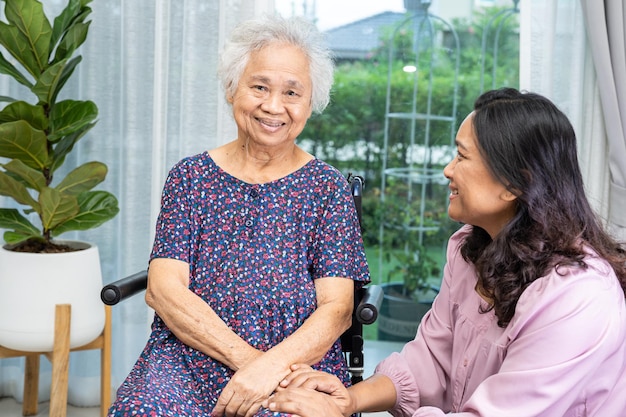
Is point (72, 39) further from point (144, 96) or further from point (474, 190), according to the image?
point (474, 190)

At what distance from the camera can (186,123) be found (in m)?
2.96

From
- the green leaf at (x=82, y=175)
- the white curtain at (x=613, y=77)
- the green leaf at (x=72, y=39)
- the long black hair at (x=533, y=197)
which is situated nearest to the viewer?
the long black hair at (x=533, y=197)

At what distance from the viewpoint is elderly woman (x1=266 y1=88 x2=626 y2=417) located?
145 cm

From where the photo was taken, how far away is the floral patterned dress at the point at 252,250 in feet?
6.33

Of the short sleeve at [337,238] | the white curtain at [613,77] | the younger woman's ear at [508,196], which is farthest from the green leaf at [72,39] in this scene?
the white curtain at [613,77]

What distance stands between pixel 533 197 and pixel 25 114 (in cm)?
170

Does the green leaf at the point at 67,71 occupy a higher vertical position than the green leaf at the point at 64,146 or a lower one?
higher

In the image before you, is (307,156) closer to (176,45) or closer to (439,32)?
(176,45)

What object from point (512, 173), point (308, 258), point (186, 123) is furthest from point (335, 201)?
point (186, 123)

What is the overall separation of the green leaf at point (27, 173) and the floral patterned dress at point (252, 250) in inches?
25.1

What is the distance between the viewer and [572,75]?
293 centimetres

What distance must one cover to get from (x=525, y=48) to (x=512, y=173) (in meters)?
1.47

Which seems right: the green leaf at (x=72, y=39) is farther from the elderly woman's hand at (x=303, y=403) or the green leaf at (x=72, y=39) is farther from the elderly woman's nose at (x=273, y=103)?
the elderly woman's hand at (x=303, y=403)

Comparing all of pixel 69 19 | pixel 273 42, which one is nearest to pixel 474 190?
pixel 273 42
